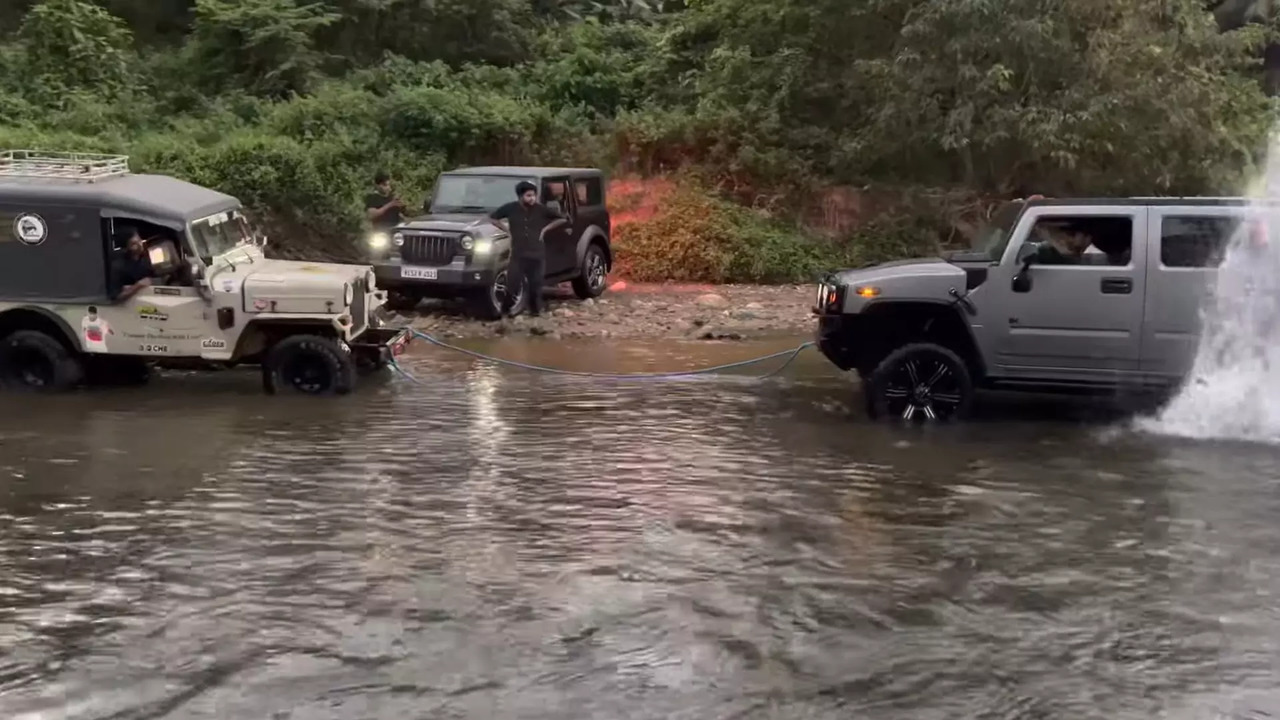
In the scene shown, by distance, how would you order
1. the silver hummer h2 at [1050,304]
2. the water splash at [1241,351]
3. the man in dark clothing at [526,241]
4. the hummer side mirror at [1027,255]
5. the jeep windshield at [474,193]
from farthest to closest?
1. the jeep windshield at [474,193]
2. the man in dark clothing at [526,241]
3. the hummer side mirror at [1027,255]
4. the silver hummer h2 at [1050,304]
5. the water splash at [1241,351]

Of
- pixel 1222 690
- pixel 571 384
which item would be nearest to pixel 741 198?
pixel 571 384

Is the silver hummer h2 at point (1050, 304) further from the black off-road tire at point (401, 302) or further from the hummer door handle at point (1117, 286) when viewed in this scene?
the black off-road tire at point (401, 302)

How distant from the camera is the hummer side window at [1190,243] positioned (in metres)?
9.78

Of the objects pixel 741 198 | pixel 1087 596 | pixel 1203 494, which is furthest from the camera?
pixel 741 198

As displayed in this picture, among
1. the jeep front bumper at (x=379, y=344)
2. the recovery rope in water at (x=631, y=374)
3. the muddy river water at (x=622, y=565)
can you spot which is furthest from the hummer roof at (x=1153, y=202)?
the jeep front bumper at (x=379, y=344)

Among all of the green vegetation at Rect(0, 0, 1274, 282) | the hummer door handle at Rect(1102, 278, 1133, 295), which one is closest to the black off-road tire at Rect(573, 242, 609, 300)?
the green vegetation at Rect(0, 0, 1274, 282)

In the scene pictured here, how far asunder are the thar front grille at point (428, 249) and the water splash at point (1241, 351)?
27.2 feet

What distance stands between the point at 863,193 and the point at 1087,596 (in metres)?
16.5

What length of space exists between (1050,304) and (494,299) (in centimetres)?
739

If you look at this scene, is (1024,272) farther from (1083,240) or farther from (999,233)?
(999,233)

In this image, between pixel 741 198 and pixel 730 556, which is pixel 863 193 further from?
pixel 730 556

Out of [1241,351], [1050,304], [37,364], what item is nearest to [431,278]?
[37,364]

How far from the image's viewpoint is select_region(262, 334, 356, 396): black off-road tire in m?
11.2

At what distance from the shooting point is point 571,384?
12.1 m
